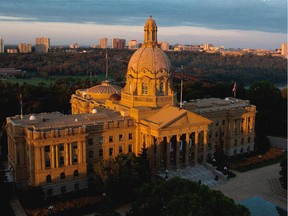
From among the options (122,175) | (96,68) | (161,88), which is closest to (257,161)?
(161,88)

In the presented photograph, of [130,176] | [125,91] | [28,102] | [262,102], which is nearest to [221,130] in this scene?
[125,91]

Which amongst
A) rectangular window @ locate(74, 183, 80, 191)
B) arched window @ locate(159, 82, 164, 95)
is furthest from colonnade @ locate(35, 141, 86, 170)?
arched window @ locate(159, 82, 164, 95)

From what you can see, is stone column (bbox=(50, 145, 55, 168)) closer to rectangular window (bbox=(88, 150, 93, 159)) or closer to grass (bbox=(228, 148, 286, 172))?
rectangular window (bbox=(88, 150, 93, 159))

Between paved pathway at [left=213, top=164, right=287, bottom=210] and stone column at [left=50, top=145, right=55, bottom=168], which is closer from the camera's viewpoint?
stone column at [left=50, top=145, right=55, bottom=168]

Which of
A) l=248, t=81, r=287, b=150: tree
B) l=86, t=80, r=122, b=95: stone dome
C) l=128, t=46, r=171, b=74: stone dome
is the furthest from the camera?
l=248, t=81, r=287, b=150: tree

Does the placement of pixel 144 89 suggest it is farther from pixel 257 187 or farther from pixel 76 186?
pixel 257 187

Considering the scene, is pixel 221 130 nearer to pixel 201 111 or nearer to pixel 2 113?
pixel 201 111

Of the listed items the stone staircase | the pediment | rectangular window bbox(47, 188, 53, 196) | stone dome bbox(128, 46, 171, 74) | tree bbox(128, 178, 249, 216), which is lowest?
the stone staircase

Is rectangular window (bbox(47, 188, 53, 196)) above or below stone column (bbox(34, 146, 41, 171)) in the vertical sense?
below

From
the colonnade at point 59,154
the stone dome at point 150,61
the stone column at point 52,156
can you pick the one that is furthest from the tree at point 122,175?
the stone dome at point 150,61
